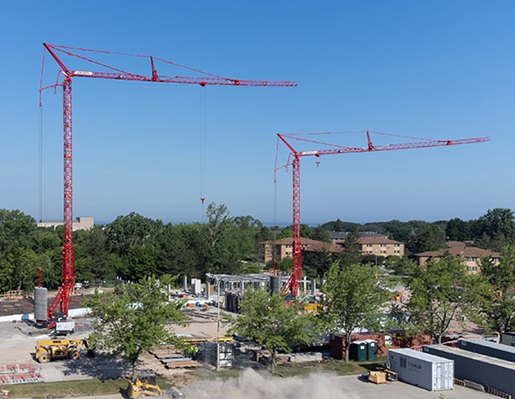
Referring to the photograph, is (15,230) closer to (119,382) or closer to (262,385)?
(119,382)

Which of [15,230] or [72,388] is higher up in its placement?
[15,230]

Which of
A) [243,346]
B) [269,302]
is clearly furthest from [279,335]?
[243,346]

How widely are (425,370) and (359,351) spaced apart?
6.63m

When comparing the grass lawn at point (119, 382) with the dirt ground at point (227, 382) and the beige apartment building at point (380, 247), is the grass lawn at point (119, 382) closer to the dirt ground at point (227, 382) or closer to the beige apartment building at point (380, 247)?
the dirt ground at point (227, 382)

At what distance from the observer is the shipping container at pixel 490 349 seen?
32500 mm

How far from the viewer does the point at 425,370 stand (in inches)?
1219

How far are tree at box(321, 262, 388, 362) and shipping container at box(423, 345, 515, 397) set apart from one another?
4.41m

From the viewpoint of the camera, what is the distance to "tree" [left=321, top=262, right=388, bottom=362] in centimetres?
3659

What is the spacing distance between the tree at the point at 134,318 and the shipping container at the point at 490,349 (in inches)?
695

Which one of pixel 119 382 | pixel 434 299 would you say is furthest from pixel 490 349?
pixel 119 382

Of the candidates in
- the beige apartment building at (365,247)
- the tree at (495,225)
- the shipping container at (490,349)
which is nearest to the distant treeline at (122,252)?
the beige apartment building at (365,247)

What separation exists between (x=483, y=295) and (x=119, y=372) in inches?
1030

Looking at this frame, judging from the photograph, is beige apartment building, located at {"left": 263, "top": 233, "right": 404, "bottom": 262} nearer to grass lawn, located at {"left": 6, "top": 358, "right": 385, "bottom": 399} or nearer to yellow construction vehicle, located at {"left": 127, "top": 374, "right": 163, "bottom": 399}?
grass lawn, located at {"left": 6, "top": 358, "right": 385, "bottom": 399}

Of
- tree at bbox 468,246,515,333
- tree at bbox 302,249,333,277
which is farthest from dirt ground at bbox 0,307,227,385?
tree at bbox 302,249,333,277
